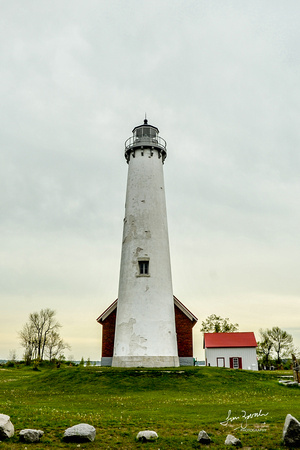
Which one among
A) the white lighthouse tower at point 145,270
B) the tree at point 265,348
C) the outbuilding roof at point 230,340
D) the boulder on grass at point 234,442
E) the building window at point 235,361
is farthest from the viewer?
the tree at point 265,348

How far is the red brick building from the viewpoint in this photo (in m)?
33.3

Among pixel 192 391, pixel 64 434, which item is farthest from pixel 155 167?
pixel 64 434

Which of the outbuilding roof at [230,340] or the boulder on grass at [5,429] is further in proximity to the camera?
the outbuilding roof at [230,340]

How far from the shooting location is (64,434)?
9.25 metres

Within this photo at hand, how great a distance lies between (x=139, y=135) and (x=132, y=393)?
20.5 m

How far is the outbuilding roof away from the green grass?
21.5m

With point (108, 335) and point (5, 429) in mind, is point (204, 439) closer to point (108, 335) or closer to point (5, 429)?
point (5, 429)

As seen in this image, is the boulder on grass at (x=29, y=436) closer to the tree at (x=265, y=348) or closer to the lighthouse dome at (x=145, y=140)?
the lighthouse dome at (x=145, y=140)

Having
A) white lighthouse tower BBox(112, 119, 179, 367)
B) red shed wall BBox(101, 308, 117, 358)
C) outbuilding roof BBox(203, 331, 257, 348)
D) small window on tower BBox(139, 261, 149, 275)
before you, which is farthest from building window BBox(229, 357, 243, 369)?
small window on tower BBox(139, 261, 149, 275)

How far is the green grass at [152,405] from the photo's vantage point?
31.9 feet

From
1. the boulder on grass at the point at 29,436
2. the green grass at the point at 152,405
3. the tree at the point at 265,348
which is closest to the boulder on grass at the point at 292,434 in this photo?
the green grass at the point at 152,405

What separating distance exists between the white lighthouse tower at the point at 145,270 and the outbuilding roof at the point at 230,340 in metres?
21.8

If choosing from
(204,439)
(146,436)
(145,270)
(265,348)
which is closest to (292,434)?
(204,439)

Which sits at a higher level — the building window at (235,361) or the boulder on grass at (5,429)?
the building window at (235,361)
